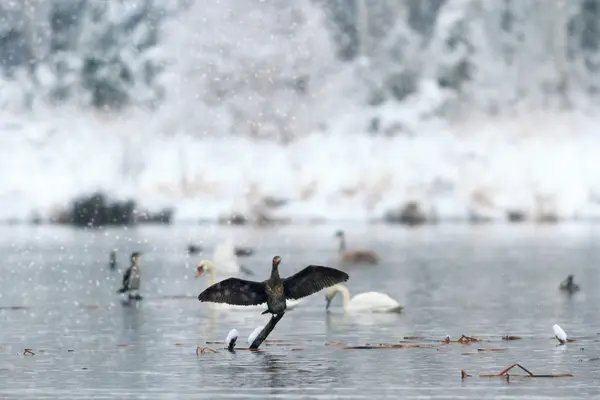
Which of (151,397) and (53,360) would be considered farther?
(53,360)

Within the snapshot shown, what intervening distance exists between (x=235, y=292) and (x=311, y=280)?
5.84 ft

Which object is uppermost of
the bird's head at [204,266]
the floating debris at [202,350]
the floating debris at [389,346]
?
the bird's head at [204,266]

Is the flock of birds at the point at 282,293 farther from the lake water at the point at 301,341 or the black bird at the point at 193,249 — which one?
the black bird at the point at 193,249

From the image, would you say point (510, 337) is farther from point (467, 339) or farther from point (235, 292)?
point (235, 292)

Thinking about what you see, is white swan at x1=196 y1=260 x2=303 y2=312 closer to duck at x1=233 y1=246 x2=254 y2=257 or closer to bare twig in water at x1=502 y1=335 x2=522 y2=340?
bare twig in water at x1=502 y1=335 x2=522 y2=340

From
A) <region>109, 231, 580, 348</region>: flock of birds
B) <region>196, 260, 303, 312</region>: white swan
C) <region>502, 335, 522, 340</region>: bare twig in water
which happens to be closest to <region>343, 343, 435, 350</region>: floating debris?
<region>109, 231, 580, 348</region>: flock of birds

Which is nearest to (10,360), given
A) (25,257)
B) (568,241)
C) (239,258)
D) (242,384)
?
(242,384)

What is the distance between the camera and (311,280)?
3581cm

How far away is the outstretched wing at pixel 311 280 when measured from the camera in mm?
35438

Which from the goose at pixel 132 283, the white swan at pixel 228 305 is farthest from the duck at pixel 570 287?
the goose at pixel 132 283

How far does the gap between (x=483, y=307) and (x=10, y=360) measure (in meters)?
22.4

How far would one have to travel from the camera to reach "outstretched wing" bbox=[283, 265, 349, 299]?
116 ft

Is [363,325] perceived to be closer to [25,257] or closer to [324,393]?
[324,393]

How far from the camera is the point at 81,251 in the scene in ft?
411
